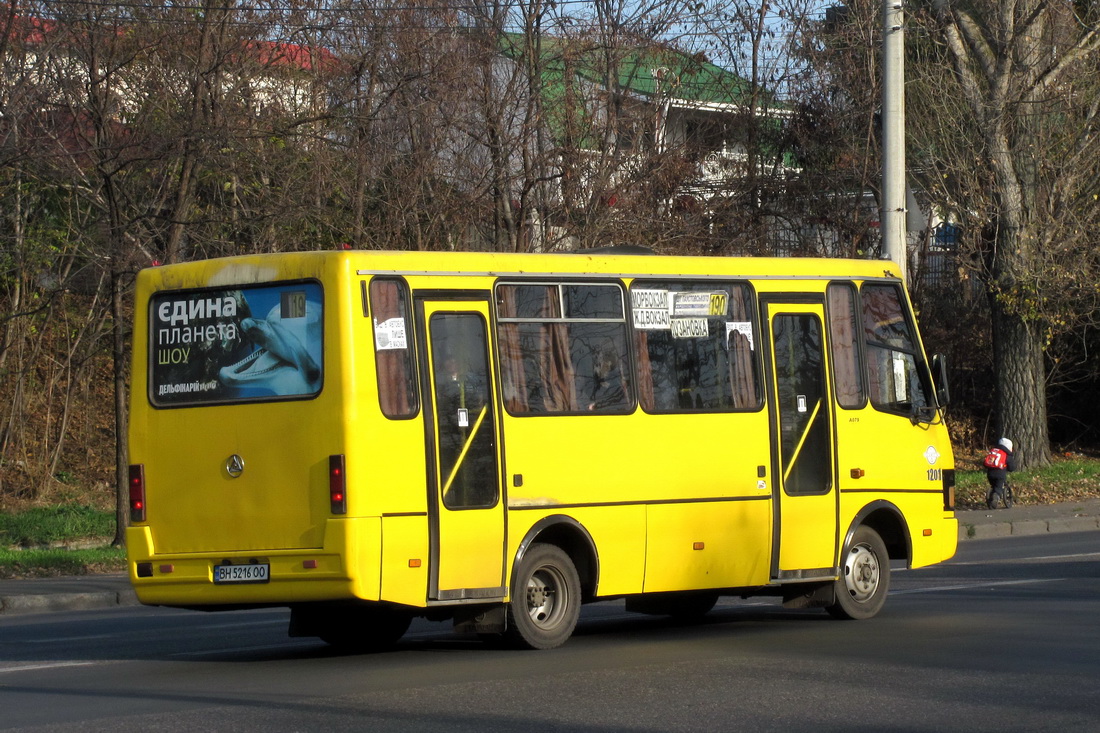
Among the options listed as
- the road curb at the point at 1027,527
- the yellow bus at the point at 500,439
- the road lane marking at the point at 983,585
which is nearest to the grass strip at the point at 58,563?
the yellow bus at the point at 500,439

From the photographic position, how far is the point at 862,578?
12.8 m

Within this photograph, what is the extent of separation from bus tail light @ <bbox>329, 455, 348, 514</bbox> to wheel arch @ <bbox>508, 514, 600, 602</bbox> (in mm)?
1408

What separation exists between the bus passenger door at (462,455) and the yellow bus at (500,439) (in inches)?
0.7

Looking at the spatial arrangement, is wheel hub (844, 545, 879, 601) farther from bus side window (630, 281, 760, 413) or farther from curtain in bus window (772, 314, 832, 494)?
bus side window (630, 281, 760, 413)

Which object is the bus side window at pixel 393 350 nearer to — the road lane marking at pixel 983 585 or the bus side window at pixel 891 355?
the bus side window at pixel 891 355

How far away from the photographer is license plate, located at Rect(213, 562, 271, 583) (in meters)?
10.1

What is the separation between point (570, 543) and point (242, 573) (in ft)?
7.95

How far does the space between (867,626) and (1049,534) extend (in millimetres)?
12518

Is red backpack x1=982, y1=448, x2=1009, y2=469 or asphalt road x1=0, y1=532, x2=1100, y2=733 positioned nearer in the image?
asphalt road x1=0, y1=532, x2=1100, y2=733

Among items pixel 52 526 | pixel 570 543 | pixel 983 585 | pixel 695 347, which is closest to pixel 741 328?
pixel 695 347

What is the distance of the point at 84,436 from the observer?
29188mm

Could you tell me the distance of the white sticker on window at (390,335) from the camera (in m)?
10.2

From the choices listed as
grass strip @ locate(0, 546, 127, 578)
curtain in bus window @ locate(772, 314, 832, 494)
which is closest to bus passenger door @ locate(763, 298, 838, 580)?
curtain in bus window @ locate(772, 314, 832, 494)

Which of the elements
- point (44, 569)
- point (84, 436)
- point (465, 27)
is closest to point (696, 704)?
point (44, 569)
